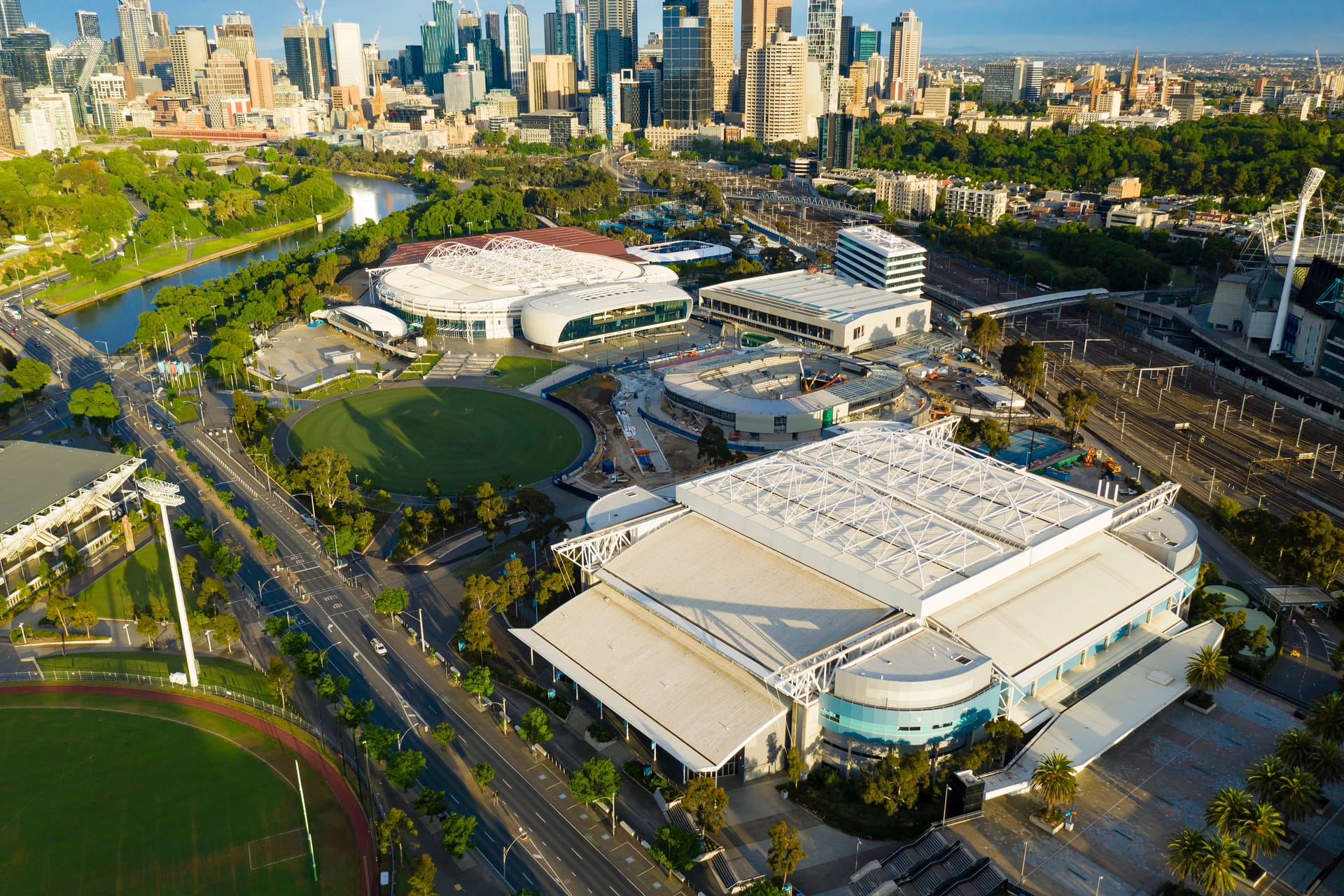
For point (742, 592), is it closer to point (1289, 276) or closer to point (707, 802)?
point (707, 802)

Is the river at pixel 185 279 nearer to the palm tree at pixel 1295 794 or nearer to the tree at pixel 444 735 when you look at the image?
the tree at pixel 444 735

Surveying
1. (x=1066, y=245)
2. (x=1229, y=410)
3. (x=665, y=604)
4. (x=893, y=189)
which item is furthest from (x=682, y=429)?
(x=893, y=189)

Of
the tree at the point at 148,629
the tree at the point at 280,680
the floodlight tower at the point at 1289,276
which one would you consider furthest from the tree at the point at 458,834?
the floodlight tower at the point at 1289,276

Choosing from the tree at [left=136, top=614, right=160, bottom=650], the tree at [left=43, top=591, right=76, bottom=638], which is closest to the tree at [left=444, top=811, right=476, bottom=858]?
the tree at [left=136, top=614, right=160, bottom=650]

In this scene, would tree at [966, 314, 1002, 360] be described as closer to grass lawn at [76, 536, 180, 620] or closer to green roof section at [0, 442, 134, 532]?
grass lawn at [76, 536, 180, 620]

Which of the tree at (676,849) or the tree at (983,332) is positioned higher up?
the tree at (983,332)

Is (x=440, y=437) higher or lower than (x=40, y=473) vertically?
lower

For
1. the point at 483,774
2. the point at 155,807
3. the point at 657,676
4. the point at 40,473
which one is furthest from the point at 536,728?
the point at 40,473
